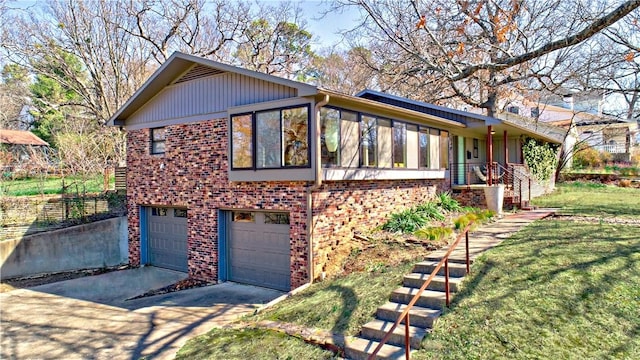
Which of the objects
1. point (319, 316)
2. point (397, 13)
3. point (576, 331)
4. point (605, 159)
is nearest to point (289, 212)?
point (319, 316)

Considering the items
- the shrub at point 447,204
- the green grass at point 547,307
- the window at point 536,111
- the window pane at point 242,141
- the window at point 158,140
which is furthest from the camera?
the window at point 536,111

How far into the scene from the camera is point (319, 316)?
6609 millimetres

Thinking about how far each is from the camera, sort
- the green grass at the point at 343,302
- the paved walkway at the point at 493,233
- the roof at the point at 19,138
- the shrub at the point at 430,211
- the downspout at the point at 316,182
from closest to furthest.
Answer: the green grass at the point at 343,302
the paved walkway at the point at 493,233
the downspout at the point at 316,182
the shrub at the point at 430,211
the roof at the point at 19,138

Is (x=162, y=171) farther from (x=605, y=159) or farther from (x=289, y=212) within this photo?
(x=605, y=159)

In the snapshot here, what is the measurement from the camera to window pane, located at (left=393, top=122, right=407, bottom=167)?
11.6m

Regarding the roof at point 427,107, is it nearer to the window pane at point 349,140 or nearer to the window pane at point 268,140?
the window pane at point 349,140

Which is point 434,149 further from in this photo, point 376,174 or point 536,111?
point 536,111

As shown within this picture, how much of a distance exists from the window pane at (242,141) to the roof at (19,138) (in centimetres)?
2424

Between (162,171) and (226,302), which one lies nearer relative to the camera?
(226,302)

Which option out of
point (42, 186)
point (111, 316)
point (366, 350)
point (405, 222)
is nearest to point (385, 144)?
point (405, 222)

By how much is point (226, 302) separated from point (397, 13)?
32.7ft

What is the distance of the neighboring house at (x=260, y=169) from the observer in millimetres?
9078

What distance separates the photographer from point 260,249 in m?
10.2

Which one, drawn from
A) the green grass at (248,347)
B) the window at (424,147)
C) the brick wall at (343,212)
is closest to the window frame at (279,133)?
the brick wall at (343,212)
